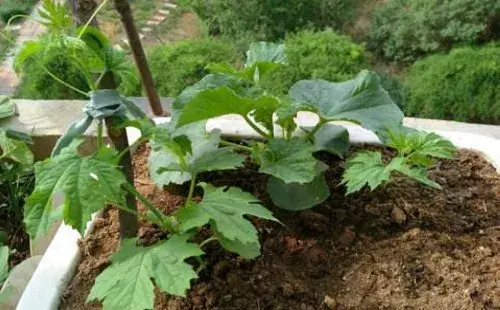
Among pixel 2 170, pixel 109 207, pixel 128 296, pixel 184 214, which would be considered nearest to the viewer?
pixel 128 296

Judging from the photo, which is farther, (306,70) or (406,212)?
(306,70)

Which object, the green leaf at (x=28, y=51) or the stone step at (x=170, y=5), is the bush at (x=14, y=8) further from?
the green leaf at (x=28, y=51)

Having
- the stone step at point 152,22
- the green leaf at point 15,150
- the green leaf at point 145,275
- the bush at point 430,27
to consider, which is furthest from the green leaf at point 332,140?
the stone step at point 152,22

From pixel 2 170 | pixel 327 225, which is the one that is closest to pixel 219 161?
pixel 327 225

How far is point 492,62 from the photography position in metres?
3.24

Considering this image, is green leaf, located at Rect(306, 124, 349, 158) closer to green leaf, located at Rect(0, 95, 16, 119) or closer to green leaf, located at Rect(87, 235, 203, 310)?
green leaf, located at Rect(87, 235, 203, 310)

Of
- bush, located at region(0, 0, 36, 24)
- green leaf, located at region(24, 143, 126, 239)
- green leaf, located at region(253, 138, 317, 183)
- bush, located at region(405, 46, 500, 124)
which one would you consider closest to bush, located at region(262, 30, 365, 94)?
bush, located at region(405, 46, 500, 124)

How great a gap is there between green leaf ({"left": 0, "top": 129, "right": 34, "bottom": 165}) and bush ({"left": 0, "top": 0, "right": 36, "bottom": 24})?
2390 millimetres

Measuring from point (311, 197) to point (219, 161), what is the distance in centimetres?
17

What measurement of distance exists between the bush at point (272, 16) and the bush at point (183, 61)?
0.37 metres

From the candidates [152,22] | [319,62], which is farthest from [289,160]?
[152,22]

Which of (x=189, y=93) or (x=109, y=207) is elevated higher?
(x=189, y=93)

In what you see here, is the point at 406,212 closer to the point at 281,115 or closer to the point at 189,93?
the point at 281,115

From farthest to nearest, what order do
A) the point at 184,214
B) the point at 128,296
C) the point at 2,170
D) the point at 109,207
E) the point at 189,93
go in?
the point at 2,170 < the point at 109,207 < the point at 189,93 < the point at 184,214 < the point at 128,296
